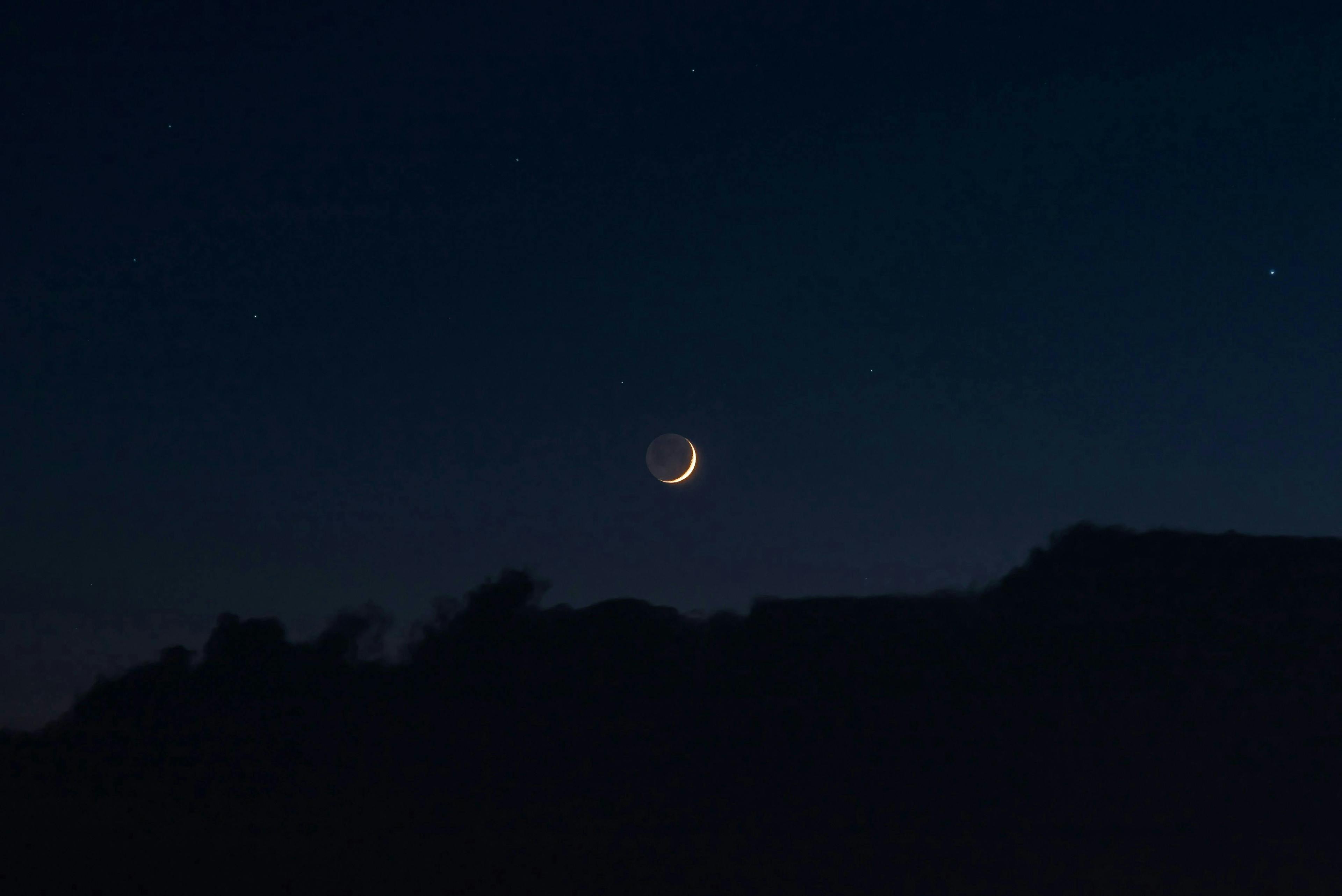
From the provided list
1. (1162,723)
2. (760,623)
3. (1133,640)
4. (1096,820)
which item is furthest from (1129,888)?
(760,623)

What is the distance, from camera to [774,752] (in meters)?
16.6

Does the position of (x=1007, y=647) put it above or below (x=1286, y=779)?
above

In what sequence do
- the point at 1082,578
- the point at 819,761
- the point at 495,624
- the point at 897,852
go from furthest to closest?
the point at 495,624
the point at 1082,578
the point at 819,761
the point at 897,852

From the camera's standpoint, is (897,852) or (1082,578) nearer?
(897,852)

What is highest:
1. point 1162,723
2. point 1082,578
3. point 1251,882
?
point 1082,578

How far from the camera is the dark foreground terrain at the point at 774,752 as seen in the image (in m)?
15.1

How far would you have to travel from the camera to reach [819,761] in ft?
53.7

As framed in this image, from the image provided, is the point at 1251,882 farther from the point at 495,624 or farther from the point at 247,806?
the point at 247,806

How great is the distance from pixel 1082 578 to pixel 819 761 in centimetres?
500

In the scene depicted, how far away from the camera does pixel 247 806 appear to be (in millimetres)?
17859

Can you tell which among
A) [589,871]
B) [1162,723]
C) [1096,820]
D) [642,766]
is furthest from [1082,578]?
[589,871]

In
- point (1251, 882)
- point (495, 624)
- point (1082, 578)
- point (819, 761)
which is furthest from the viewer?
point (495, 624)

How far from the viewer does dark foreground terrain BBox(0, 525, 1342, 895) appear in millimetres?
15094

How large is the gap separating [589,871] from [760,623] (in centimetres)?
456
